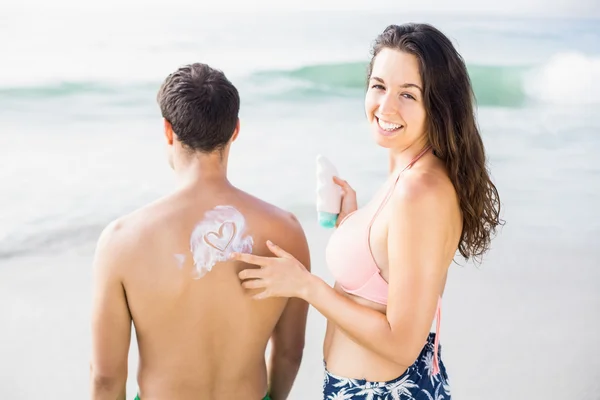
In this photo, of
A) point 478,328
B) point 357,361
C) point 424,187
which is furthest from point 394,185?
point 478,328

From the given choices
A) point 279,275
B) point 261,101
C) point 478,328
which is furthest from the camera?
point 261,101

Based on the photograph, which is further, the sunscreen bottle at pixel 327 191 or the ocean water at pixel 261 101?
the ocean water at pixel 261 101

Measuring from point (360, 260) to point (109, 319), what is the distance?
65 cm

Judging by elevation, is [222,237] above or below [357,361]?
above

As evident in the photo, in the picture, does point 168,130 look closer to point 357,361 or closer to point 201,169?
point 201,169

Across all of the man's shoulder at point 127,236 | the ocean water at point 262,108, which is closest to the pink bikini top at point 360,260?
the man's shoulder at point 127,236

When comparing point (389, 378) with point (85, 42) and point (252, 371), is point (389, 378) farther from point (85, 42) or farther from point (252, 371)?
point (85, 42)

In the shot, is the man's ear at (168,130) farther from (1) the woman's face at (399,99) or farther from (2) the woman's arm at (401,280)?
(1) the woman's face at (399,99)

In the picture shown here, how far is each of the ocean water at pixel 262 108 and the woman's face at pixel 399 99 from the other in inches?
185

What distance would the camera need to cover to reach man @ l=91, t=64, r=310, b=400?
73.9 inches

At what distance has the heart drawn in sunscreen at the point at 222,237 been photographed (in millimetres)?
1932

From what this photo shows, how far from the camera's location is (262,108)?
10.7m

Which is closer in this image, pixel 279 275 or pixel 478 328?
pixel 279 275

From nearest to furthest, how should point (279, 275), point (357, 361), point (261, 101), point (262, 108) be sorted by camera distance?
point (279, 275) < point (357, 361) < point (262, 108) < point (261, 101)
